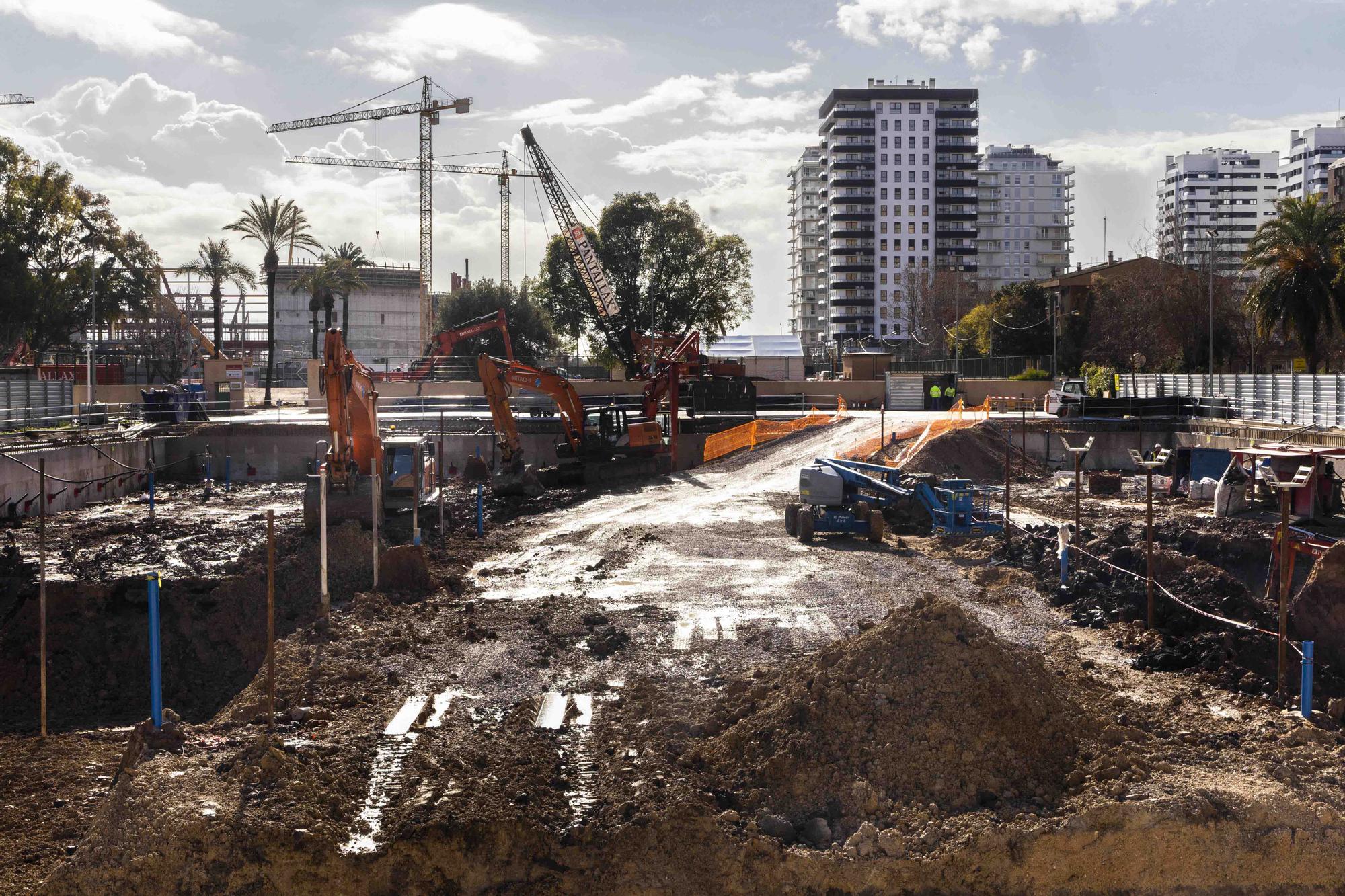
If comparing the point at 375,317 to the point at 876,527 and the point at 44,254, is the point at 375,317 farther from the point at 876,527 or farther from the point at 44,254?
the point at 876,527

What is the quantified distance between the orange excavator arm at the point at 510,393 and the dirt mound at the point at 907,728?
21.6 meters

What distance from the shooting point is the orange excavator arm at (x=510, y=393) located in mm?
32281

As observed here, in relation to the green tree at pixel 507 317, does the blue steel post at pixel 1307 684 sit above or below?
below

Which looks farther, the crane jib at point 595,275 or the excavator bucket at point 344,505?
the crane jib at point 595,275

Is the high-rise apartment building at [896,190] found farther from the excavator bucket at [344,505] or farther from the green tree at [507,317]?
the excavator bucket at [344,505]

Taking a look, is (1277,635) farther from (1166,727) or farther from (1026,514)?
Result: (1026,514)

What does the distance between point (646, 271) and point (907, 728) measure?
63.2 meters

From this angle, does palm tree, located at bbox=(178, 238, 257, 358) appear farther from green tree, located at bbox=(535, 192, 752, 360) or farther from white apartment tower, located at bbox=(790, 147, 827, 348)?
white apartment tower, located at bbox=(790, 147, 827, 348)

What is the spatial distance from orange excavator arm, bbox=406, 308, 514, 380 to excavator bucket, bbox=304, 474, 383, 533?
51.9 ft

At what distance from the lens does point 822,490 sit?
2370 cm

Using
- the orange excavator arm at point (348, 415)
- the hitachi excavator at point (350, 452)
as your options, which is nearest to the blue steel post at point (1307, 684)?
the hitachi excavator at point (350, 452)

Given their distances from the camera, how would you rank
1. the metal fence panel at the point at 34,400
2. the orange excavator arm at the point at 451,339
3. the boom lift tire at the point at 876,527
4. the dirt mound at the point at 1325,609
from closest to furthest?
the dirt mound at the point at 1325,609 → the boom lift tire at the point at 876,527 → the metal fence panel at the point at 34,400 → the orange excavator arm at the point at 451,339

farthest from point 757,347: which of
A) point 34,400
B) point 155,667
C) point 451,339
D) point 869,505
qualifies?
point 155,667

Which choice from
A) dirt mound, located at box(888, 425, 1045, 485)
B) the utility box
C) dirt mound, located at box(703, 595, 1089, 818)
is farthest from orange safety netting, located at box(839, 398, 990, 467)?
dirt mound, located at box(703, 595, 1089, 818)
